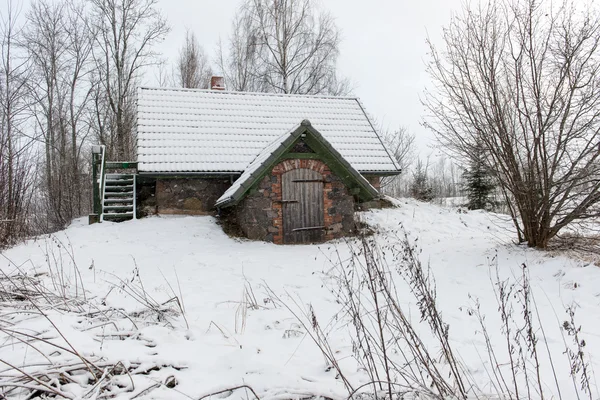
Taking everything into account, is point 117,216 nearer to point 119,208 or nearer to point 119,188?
point 119,208

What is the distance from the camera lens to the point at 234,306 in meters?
4.45

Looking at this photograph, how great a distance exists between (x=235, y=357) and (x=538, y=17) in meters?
7.75

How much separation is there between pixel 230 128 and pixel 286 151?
364cm

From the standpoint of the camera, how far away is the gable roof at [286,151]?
963cm

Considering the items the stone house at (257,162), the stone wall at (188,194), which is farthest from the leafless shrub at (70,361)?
the stone wall at (188,194)

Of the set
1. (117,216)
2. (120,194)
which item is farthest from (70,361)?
(120,194)

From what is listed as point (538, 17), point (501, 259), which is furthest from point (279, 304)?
point (538, 17)

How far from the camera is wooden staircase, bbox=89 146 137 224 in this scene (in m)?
11.3

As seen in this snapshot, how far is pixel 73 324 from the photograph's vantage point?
330 centimetres

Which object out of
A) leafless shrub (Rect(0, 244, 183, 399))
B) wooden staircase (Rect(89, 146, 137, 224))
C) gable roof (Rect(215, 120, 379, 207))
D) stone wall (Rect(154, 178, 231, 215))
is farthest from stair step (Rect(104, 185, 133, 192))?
leafless shrub (Rect(0, 244, 183, 399))

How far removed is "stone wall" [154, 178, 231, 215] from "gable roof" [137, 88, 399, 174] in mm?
602

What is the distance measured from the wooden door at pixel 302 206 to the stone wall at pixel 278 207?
0.13m

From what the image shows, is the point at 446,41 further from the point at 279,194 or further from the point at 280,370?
the point at 280,370

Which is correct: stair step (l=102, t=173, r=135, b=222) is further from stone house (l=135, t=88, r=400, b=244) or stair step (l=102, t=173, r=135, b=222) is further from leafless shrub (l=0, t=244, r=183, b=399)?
leafless shrub (l=0, t=244, r=183, b=399)
